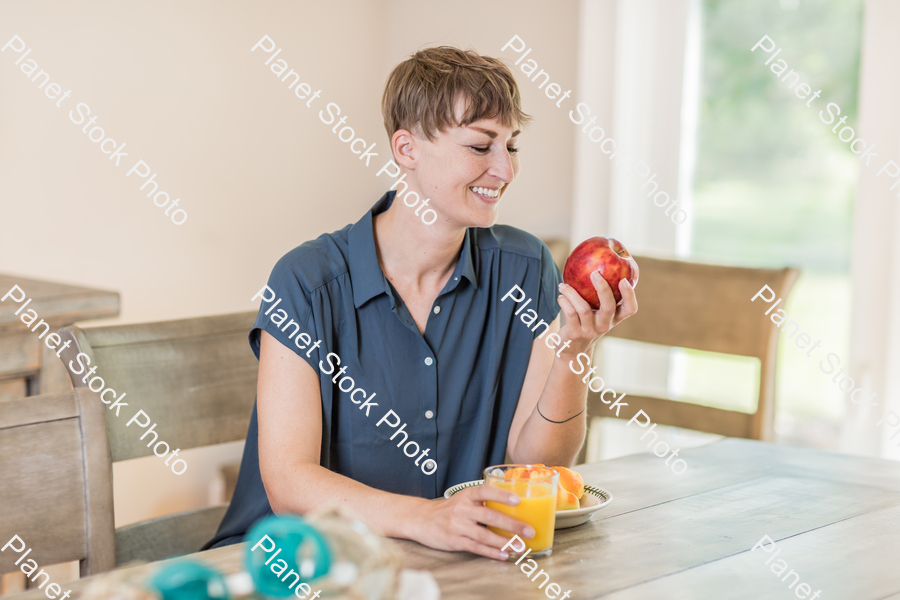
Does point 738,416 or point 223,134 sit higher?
point 223,134

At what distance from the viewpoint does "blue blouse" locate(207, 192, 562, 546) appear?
125 centimetres

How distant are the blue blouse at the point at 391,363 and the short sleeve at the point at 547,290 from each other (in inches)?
1.4

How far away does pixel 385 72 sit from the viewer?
2.93 metres

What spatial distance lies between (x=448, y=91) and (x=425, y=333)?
1.23ft

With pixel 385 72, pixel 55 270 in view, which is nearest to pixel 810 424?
pixel 385 72

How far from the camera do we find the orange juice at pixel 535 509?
0.89 m

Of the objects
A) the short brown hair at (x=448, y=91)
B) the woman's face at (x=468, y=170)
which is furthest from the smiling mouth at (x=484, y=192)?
the short brown hair at (x=448, y=91)

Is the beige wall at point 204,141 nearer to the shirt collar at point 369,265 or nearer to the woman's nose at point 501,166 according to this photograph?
the shirt collar at point 369,265

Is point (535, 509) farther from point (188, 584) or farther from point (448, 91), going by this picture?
point (448, 91)

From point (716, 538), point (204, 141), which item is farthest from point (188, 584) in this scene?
point (204, 141)

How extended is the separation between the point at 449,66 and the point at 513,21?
4.36ft

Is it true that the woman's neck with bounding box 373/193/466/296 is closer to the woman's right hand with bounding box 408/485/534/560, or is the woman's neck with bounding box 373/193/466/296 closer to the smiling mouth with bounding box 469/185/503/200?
the smiling mouth with bounding box 469/185/503/200

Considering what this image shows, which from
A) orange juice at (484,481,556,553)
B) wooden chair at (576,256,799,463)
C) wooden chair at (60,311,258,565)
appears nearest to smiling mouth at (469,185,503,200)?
wooden chair at (60,311,258,565)

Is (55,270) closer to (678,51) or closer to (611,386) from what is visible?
(611,386)
